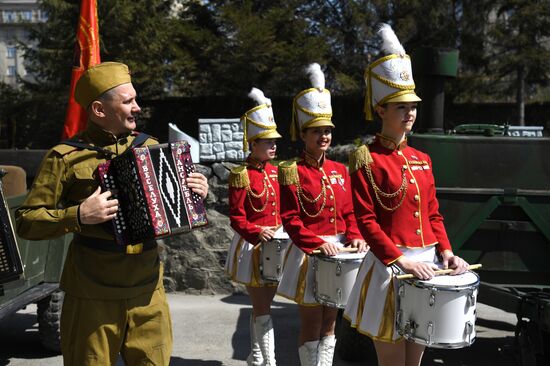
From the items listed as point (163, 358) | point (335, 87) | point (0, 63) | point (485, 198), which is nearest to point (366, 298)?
point (163, 358)

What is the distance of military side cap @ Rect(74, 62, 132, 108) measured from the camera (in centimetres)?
274

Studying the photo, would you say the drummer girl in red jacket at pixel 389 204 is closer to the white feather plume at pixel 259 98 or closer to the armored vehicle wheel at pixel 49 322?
the white feather plume at pixel 259 98

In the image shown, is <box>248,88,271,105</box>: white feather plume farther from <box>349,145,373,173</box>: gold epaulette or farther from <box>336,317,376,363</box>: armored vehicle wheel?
<box>349,145,373,173</box>: gold epaulette

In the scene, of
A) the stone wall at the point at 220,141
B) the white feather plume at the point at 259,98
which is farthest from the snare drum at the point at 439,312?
the stone wall at the point at 220,141

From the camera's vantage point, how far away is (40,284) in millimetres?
5117

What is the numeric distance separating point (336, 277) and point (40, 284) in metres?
2.72

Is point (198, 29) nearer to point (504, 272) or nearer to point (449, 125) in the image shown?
point (449, 125)

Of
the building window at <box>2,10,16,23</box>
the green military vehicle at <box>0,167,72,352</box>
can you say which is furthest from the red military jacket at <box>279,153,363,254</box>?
the building window at <box>2,10,16,23</box>

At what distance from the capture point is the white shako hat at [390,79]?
303 centimetres

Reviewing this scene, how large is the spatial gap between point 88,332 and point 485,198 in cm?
295

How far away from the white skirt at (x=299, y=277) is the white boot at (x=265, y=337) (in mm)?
438

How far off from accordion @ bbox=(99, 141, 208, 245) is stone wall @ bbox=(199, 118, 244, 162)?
15.7 ft

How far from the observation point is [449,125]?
67.2 feet

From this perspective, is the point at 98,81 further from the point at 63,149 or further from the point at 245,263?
the point at 245,263
